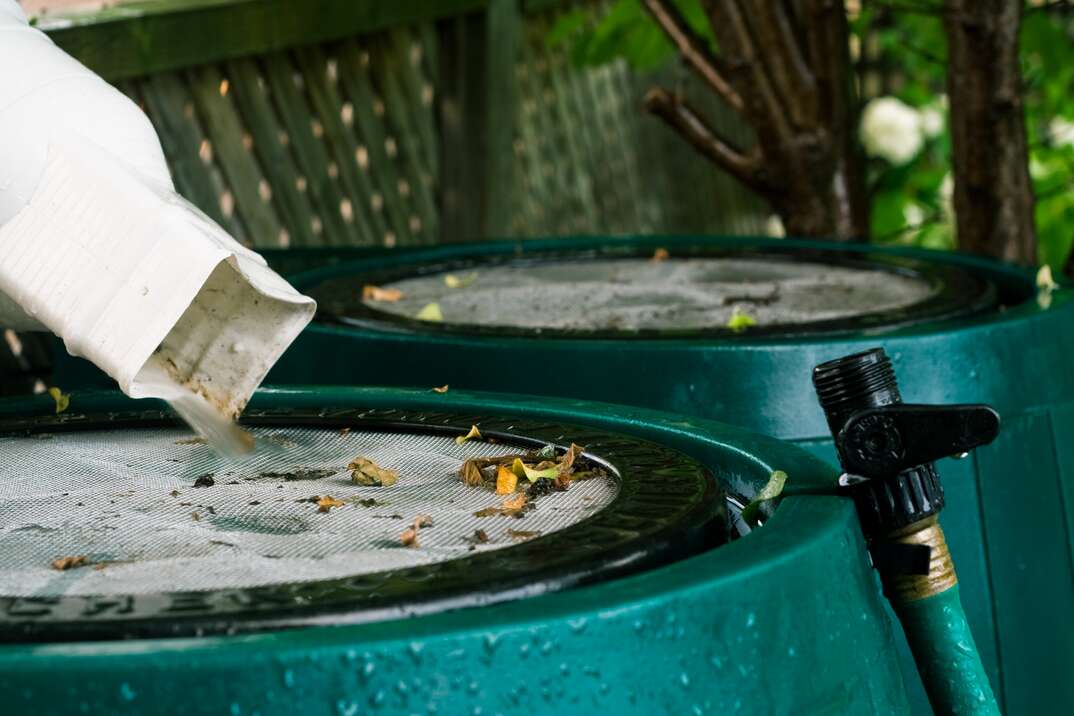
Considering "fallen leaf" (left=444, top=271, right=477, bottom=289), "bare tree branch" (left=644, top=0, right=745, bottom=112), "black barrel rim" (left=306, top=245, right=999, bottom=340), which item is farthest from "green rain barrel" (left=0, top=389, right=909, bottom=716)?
"bare tree branch" (left=644, top=0, right=745, bottom=112)

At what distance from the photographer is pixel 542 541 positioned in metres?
1.09

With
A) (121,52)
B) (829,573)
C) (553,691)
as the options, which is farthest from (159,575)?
(121,52)

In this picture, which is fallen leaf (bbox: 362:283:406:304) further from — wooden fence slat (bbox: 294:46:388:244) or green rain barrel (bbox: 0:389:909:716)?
wooden fence slat (bbox: 294:46:388:244)

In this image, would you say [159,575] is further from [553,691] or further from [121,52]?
[121,52]

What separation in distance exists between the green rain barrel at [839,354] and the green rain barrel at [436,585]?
1.04 feet

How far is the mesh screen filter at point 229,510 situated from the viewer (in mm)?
1075

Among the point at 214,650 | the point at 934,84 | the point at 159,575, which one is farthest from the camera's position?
the point at 934,84

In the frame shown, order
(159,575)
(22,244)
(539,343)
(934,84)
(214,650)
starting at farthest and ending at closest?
(934,84)
(539,343)
(22,244)
(159,575)
(214,650)

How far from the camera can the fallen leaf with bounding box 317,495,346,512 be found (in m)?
1.26

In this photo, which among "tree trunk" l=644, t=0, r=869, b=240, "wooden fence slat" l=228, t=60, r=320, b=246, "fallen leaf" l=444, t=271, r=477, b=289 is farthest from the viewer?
"wooden fence slat" l=228, t=60, r=320, b=246

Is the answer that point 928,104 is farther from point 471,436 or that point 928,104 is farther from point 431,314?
point 471,436

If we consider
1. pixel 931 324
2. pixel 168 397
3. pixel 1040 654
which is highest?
pixel 168 397

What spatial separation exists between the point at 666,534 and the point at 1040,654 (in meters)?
0.98

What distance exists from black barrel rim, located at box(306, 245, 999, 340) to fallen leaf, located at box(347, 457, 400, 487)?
55 centimetres
